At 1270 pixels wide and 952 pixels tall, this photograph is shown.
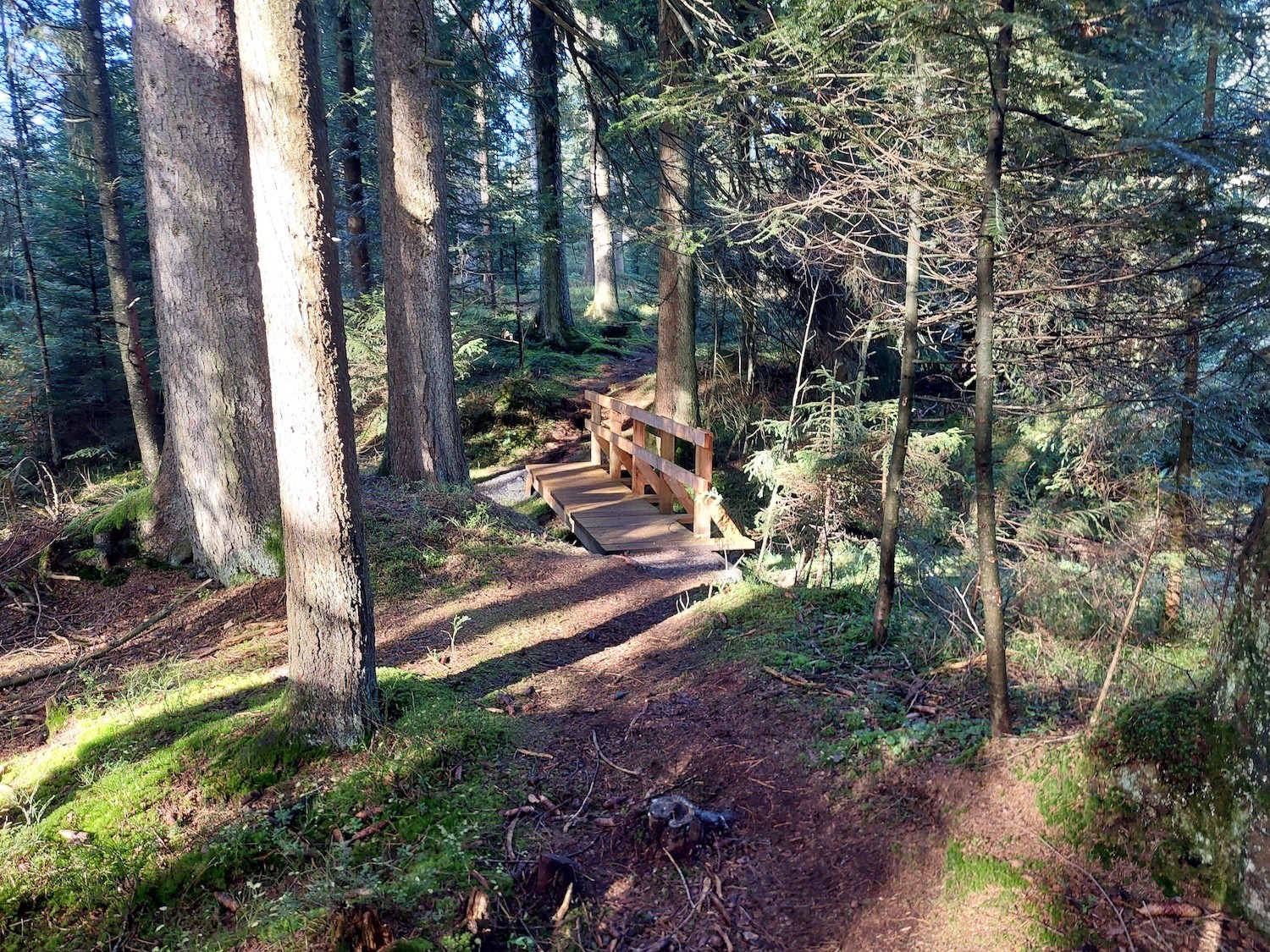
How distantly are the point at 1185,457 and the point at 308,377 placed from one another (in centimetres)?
663

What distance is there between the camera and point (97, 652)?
6062mm

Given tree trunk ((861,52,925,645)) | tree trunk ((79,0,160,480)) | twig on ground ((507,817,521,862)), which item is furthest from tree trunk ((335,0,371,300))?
twig on ground ((507,817,521,862))

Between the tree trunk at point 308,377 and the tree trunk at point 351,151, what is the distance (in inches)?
483

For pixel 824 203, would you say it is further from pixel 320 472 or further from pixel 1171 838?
pixel 1171 838

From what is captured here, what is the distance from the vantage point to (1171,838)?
2.81 meters

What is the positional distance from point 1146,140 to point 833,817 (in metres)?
2.97

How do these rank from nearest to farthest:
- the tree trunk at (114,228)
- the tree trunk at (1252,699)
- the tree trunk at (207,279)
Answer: the tree trunk at (1252,699), the tree trunk at (207,279), the tree trunk at (114,228)

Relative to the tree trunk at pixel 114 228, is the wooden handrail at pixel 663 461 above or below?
below

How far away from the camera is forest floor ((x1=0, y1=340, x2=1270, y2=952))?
117 inches

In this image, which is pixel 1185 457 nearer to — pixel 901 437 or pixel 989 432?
pixel 901 437

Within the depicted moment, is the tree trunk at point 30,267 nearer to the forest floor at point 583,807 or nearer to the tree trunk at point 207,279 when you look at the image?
the tree trunk at point 207,279

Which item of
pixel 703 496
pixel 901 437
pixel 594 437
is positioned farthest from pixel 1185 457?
pixel 594 437

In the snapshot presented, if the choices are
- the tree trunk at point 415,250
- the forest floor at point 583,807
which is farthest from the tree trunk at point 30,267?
the forest floor at point 583,807

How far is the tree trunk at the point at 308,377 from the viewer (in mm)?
3881
